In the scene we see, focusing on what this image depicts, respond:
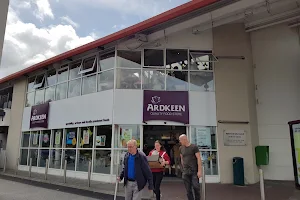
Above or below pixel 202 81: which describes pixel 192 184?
below

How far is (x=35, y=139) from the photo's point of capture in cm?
1502

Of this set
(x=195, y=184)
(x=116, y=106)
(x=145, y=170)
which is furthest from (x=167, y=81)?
(x=145, y=170)

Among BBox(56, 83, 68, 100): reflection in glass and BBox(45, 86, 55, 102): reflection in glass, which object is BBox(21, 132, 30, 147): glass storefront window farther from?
BBox(56, 83, 68, 100): reflection in glass

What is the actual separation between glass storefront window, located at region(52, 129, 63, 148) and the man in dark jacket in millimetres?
9420

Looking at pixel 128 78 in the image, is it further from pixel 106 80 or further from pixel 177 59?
pixel 177 59

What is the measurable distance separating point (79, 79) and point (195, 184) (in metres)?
9.24

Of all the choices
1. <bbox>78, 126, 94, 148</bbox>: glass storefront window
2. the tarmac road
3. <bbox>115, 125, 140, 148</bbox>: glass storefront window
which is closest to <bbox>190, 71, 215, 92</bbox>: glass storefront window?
<bbox>115, 125, 140, 148</bbox>: glass storefront window

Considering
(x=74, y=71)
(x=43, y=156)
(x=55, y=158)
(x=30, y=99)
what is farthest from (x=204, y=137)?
(x=30, y=99)

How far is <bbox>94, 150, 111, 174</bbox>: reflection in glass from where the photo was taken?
1088 centimetres

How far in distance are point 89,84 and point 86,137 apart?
2589mm

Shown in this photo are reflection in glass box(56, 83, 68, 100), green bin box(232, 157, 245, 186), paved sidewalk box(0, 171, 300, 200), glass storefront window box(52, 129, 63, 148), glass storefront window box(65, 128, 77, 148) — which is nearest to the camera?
paved sidewalk box(0, 171, 300, 200)

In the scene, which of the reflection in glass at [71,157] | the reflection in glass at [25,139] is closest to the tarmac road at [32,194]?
the reflection in glass at [71,157]

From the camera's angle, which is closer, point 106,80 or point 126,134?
point 126,134

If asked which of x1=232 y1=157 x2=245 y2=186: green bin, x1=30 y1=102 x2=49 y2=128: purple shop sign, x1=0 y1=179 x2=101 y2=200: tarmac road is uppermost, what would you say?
x1=30 y1=102 x2=49 y2=128: purple shop sign
